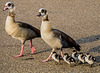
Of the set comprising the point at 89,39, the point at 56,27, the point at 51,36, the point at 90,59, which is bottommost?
the point at 89,39

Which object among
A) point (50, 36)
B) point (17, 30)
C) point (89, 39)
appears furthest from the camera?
point (89, 39)

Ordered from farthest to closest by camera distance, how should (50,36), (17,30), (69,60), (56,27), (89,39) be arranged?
(56,27) < (89,39) < (17,30) < (50,36) < (69,60)

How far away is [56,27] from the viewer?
10.7 meters

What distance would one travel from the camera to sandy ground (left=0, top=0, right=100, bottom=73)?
7032mm

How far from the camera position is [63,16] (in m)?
12.1

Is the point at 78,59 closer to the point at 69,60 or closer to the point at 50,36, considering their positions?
the point at 69,60

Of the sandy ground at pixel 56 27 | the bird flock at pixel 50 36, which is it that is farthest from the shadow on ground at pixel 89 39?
the bird flock at pixel 50 36

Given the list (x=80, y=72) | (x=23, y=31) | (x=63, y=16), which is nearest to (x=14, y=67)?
(x=23, y=31)

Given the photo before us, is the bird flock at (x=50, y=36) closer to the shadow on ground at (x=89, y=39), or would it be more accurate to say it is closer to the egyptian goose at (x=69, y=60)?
the egyptian goose at (x=69, y=60)

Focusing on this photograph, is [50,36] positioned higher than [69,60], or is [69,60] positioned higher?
[50,36]

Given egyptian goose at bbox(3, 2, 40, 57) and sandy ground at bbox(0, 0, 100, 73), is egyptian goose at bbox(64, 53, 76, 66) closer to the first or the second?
sandy ground at bbox(0, 0, 100, 73)

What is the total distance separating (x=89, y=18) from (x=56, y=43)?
507cm

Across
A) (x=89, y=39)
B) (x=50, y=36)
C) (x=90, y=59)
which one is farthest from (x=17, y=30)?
(x=89, y=39)

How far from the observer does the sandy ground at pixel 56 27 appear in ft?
23.1
